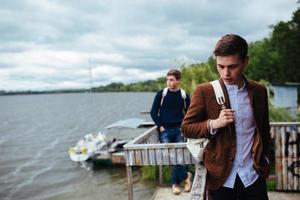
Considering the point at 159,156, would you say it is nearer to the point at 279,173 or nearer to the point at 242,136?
the point at 242,136

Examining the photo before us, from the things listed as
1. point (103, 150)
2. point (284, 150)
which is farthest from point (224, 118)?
point (103, 150)

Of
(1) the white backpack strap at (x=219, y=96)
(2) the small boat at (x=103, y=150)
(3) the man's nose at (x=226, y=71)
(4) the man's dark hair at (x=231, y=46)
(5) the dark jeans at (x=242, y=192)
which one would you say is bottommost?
(2) the small boat at (x=103, y=150)

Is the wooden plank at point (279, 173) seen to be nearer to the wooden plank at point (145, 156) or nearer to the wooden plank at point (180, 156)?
the wooden plank at point (180, 156)

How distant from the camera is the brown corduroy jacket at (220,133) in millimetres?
2146

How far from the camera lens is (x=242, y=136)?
2174 millimetres

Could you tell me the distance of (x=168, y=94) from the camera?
503cm

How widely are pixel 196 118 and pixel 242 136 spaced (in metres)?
0.31

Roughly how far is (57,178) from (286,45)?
90.2ft

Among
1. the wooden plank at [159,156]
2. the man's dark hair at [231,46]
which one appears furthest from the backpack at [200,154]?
the wooden plank at [159,156]

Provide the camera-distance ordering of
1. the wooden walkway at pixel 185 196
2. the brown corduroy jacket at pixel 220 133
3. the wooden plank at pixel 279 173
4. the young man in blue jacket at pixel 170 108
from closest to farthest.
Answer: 1. the brown corduroy jacket at pixel 220 133
2. the young man in blue jacket at pixel 170 108
3. the wooden walkway at pixel 185 196
4. the wooden plank at pixel 279 173

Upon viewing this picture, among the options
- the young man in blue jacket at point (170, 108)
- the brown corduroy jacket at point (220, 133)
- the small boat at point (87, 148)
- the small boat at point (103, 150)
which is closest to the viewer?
the brown corduroy jacket at point (220, 133)

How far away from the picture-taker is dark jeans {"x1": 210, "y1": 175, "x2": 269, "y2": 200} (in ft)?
7.11

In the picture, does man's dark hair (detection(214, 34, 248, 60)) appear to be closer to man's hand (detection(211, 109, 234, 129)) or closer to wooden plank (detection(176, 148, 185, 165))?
man's hand (detection(211, 109, 234, 129))

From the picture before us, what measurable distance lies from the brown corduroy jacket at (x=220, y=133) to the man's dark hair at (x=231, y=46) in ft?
0.73
